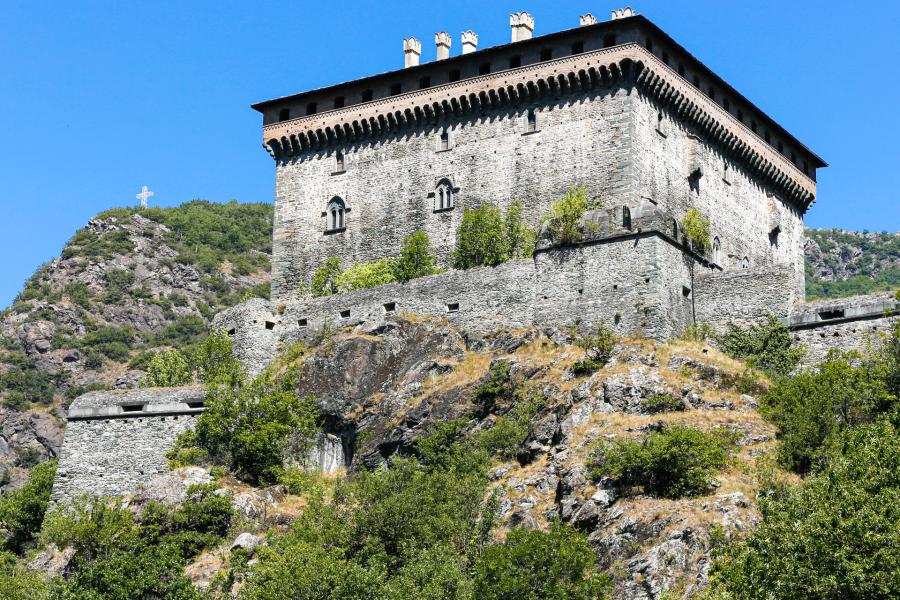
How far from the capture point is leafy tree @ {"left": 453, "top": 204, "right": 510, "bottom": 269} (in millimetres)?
72625

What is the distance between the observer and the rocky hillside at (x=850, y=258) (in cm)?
16175

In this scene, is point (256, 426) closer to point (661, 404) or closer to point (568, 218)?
point (568, 218)

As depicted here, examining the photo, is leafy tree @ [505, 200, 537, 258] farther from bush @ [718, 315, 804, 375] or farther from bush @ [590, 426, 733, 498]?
bush @ [590, 426, 733, 498]

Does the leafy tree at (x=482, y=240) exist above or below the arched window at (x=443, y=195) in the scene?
below

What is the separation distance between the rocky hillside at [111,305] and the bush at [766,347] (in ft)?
210

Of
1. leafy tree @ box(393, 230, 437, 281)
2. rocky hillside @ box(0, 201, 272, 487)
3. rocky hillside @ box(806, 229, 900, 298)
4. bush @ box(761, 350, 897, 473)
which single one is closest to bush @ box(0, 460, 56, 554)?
leafy tree @ box(393, 230, 437, 281)

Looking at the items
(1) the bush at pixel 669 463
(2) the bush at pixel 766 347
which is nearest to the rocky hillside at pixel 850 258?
(2) the bush at pixel 766 347

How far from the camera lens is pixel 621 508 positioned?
174 feet

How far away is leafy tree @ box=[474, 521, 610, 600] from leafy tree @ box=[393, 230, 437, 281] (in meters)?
25.4

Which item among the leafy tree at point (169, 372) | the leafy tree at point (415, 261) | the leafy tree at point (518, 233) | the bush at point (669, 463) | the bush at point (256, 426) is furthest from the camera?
the leafy tree at point (169, 372)

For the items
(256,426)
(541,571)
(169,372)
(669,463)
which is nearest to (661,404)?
(669,463)

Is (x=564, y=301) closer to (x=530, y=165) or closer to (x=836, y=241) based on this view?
(x=530, y=165)

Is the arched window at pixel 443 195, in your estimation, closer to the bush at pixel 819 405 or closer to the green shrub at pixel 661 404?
the green shrub at pixel 661 404

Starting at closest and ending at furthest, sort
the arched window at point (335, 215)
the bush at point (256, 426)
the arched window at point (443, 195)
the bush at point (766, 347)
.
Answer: the bush at point (766, 347) < the bush at point (256, 426) < the arched window at point (443, 195) < the arched window at point (335, 215)
